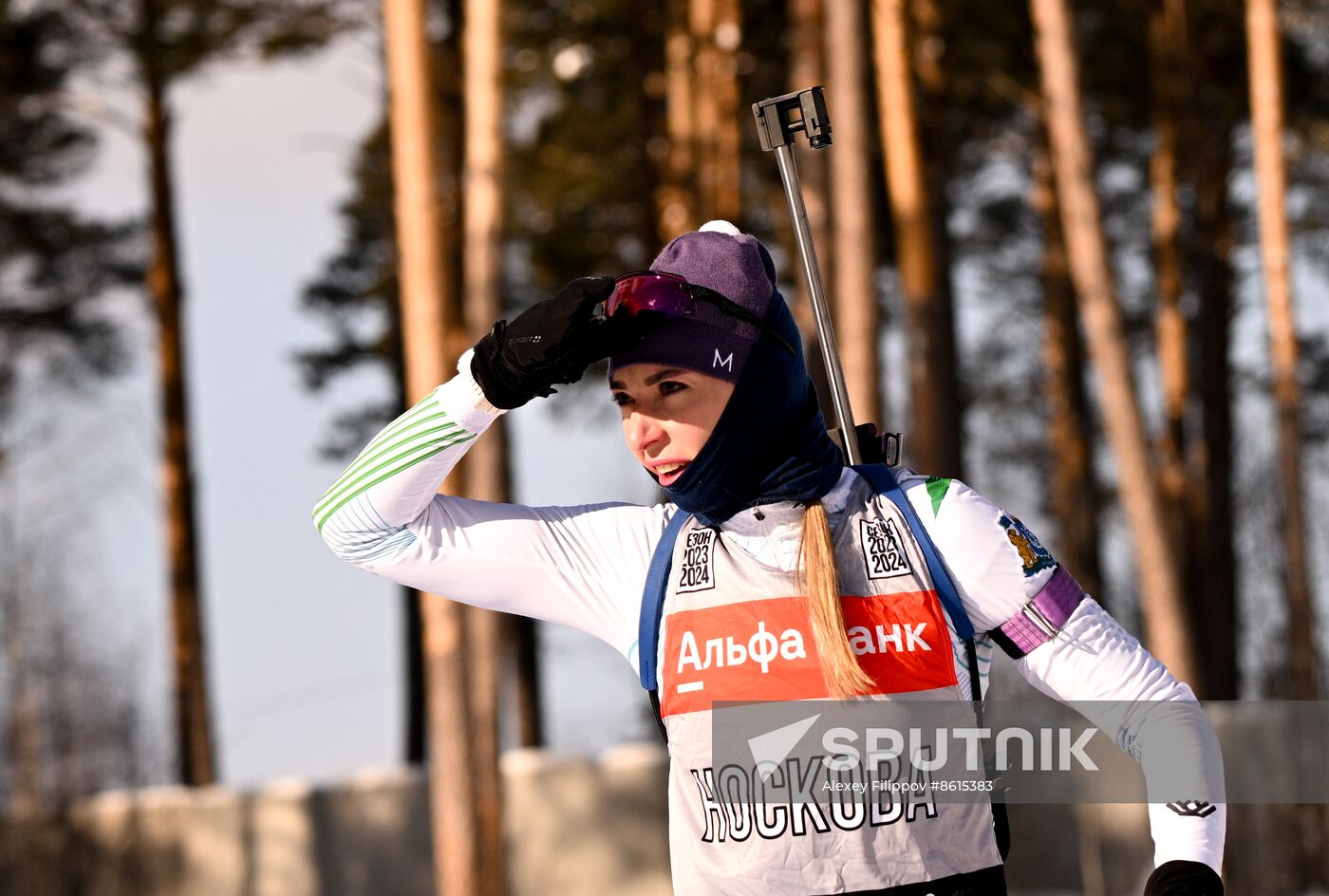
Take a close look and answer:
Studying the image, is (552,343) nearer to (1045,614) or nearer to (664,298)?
(664,298)

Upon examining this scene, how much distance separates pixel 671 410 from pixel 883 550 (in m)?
0.48

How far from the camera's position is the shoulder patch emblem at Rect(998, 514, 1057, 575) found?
3.29m

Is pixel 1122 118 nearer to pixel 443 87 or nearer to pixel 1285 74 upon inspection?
pixel 1285 74

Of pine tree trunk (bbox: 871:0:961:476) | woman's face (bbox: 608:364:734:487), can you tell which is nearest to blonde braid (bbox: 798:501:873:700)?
woman's face (bbox: 608:364:734:487)

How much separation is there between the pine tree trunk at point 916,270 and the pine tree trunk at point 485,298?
15.0ft

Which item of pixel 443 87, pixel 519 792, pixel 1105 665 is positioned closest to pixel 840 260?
pixel 519 792

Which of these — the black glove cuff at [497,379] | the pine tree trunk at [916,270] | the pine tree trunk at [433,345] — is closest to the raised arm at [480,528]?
the black glove cuff at [497,379]

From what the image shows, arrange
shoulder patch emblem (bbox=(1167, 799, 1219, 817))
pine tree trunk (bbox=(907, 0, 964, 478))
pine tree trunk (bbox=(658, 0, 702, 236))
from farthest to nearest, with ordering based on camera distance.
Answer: pine tree trunk (bbox=(658, 0, 702, 236)) < pine tree trunk (bbox=(907, 0, 964, 478)) < shoulder patch emblem (bbox=(1167, 799, 1219, 817))

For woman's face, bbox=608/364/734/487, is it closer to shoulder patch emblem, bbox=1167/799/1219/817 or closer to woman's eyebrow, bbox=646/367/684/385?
woman's eyebrow, bbox=646/367/684/385

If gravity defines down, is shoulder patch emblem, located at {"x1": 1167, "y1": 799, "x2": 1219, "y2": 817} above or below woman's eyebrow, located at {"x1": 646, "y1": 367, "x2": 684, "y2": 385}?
below

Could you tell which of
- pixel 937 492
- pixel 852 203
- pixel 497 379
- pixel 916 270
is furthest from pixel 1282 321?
pixel 497 379

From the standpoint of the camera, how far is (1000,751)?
3.55 m

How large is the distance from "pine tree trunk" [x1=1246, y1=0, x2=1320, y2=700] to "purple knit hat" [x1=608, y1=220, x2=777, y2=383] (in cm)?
1529

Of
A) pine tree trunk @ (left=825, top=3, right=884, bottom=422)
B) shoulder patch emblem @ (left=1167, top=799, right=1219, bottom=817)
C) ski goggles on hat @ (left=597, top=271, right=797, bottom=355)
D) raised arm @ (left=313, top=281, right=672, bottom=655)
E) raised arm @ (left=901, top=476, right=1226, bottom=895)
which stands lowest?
shoulder patch emblem @ (left=1167, top=799, right=1219, bottom=817)
